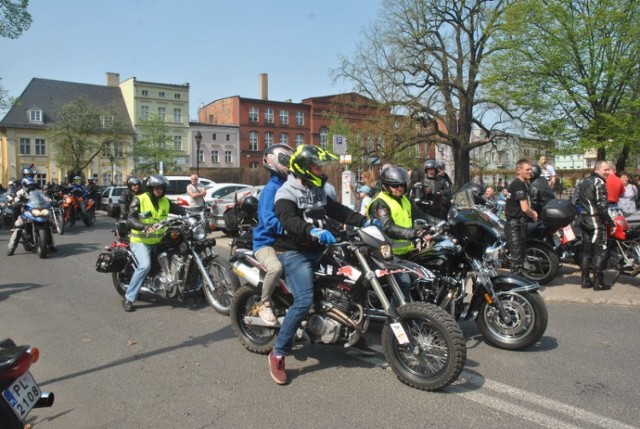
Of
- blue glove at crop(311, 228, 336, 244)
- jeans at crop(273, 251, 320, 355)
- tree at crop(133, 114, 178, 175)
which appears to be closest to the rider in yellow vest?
jeans at crop(273, 251, 320, 355)

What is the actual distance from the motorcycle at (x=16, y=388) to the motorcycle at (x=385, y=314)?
213cm

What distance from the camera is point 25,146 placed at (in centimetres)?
5816

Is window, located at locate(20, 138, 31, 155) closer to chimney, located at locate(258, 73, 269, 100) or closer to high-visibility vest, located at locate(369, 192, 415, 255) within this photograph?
chimney, located at locate(258, 73, 269, 100)

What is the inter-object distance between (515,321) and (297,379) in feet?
7.18

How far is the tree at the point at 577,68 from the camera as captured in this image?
61.9 ft

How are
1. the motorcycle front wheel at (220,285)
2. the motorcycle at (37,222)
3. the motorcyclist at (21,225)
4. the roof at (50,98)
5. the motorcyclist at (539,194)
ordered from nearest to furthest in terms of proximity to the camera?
the motorcycle front wheel at (220,285)
the motorcyclist at (539,194)
the motorcycle at (37,222)
the motorcyclist at (21,225)
the roof at (50,98)

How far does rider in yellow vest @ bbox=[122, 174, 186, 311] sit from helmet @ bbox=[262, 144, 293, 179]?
107 inches

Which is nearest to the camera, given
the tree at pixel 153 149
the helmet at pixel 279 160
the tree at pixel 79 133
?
the helmet at pixel 279 160

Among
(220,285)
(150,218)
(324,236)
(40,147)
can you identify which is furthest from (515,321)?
(40,147)

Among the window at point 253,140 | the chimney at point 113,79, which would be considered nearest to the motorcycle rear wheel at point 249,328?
the window at point 253,140

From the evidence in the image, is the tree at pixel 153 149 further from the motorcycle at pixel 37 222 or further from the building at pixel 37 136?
the motorcycle at pixel 37 222

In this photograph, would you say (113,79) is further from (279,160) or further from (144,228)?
(279,160)

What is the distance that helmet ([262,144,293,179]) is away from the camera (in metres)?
4.68

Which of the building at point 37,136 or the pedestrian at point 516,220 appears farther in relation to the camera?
the building at point 37,136
